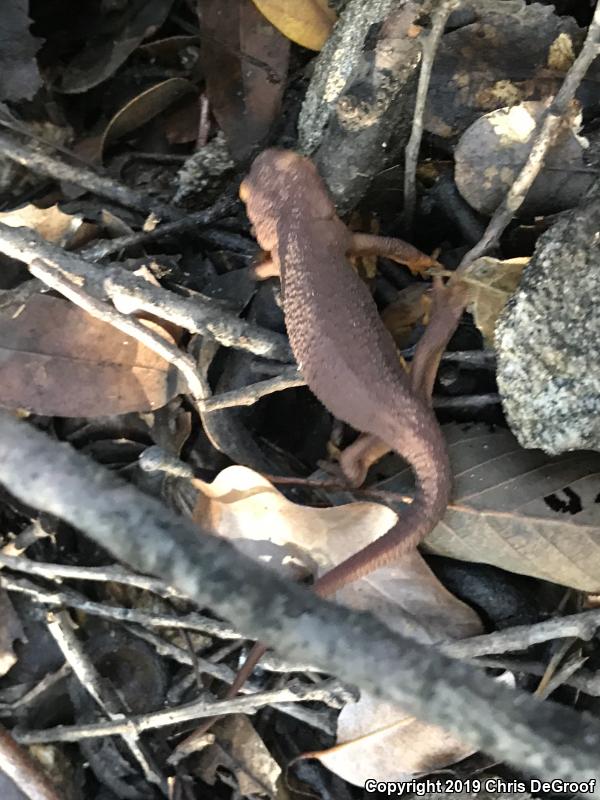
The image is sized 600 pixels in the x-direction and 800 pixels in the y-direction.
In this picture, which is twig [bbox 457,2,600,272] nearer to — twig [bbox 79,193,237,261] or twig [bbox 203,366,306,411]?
twig [bbox 203,366,306,411]

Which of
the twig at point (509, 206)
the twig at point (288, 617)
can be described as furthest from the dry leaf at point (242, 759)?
the twig at point (288, 617)

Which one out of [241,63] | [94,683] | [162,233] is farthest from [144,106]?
[94,683]

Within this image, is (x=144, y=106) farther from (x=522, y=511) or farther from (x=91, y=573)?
(x=522, y=511)

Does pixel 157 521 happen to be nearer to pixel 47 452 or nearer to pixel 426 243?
pixel 47 452

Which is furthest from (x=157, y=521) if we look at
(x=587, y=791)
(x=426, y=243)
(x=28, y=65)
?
(x=28, y=65)

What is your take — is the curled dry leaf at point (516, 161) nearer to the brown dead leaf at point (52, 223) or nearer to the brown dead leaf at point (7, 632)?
the brown dead leaf at point (52, 223)

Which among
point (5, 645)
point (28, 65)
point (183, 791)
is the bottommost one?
point (183, 791)

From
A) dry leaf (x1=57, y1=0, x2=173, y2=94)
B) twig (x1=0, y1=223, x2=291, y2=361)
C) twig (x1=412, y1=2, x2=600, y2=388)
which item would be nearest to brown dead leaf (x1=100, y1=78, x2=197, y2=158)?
dry leaf (x1=57, y1=0, x2=173, y2=94)
